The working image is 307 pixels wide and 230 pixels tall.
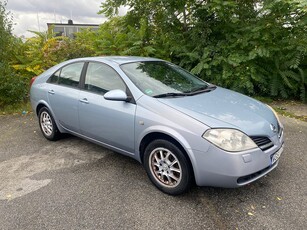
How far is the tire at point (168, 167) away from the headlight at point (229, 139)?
37cm

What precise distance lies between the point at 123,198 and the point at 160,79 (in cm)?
159

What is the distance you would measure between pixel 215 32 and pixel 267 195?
5338mm

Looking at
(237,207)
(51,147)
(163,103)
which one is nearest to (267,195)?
(237,207)

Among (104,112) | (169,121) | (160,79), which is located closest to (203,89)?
(160,79)

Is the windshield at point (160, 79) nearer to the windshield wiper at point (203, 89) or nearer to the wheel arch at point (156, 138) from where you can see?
the windshield wiper at point (203, 89)

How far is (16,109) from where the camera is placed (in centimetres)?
707

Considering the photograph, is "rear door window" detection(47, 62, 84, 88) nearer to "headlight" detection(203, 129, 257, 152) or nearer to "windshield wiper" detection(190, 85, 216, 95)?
"windshield wiper" detection(190, 85, 216, 95)

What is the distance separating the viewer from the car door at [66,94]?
12.8ft

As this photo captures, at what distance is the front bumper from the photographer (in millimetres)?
2478

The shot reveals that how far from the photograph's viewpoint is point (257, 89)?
7070 millimetres

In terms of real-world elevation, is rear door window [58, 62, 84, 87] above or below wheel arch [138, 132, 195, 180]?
above

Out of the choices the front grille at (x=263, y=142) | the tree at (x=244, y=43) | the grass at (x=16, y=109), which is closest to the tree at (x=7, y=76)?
the grass at (x=16, y=109)

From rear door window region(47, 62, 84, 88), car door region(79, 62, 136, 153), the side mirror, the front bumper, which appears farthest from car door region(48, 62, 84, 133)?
the front bumper

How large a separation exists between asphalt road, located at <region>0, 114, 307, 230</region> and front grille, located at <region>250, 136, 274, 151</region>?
597 mm
